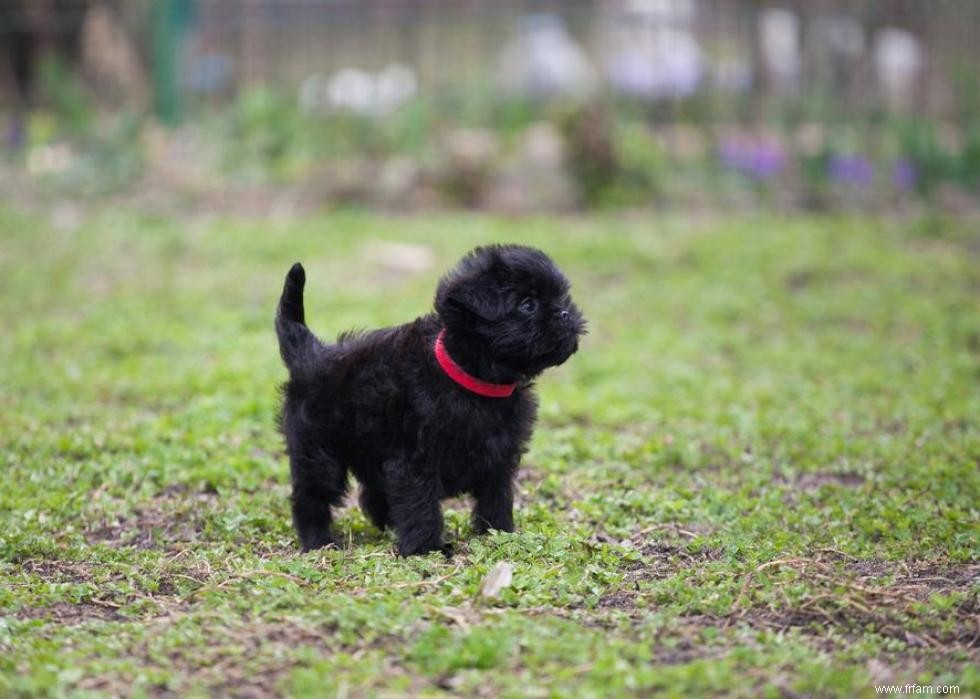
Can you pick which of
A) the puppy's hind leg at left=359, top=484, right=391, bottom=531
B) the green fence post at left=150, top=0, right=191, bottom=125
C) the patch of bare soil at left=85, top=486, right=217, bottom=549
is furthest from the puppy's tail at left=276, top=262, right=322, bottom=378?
the green fence post at left=150, top=0, right=191, bottom=125

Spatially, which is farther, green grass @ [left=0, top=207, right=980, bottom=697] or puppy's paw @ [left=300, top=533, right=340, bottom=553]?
puppy's paw @ [left=300, top=533, right=340, bottom=553]

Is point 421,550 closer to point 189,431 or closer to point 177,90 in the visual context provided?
point 189,431

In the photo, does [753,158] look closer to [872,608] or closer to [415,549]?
[415,549]

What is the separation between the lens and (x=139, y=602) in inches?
174

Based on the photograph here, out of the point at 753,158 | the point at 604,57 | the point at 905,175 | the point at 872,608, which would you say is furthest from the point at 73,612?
the point at 604,57

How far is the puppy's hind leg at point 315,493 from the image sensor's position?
5.01 m

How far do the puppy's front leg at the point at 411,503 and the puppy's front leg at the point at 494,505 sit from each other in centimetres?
27

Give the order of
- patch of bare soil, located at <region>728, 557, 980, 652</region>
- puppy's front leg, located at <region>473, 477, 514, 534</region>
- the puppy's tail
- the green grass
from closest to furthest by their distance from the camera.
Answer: the green grass
patch of bare soil, located at <region>728, 557, 980, 652</region>
puppy's front leg, located at <region>473, 477, 514, 534</region>
the puppy's tail

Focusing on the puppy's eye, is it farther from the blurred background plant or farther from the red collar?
the blurred background plant

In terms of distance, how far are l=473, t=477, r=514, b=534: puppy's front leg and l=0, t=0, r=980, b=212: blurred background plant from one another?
820 centimetres

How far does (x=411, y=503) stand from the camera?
4746 millimetres

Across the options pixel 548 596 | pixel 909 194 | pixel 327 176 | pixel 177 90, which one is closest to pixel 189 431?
pixel 548 596

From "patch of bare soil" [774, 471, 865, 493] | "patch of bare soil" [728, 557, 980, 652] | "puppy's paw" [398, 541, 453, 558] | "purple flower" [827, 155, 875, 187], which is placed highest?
"purple flower" [827, 155, 875, 187]

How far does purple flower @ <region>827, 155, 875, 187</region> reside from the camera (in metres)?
13.1
